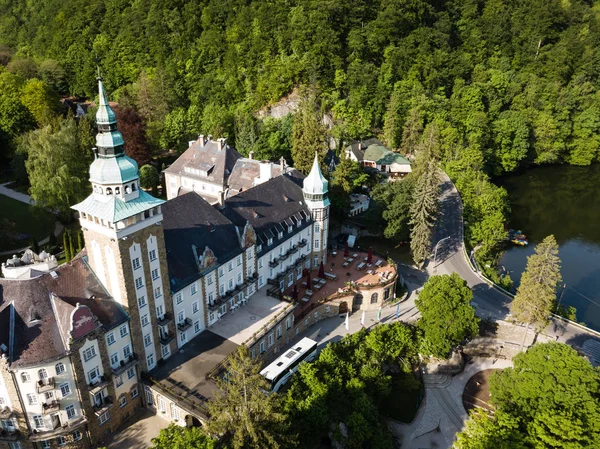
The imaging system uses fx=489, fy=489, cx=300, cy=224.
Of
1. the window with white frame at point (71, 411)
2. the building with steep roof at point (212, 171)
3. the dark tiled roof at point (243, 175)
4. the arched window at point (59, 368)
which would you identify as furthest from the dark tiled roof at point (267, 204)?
the window with white frame at point (71, 411)

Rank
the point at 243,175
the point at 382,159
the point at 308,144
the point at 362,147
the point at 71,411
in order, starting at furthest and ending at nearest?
the point at 362,147 → the point at 382,159 → the point at 308,144 → the point at 243,175 → the point at 71,411

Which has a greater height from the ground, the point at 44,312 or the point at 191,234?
the point at 191,234

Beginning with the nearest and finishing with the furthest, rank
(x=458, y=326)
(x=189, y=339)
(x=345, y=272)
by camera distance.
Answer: (x=189, y=339), (x=458, y=326), (x=345, y=272)

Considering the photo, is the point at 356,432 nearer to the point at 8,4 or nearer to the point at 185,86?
the point at 185,86

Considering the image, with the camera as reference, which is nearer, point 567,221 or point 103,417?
point 103,417

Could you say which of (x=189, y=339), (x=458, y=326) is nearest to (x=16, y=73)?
(x=189, y=339)

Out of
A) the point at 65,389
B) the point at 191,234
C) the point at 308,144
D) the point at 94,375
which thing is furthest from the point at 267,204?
the point at 65,389

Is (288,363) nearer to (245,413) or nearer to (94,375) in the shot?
(245,413)

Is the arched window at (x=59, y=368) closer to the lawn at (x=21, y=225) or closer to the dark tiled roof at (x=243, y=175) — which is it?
the lawn at (x=21, y=225)
